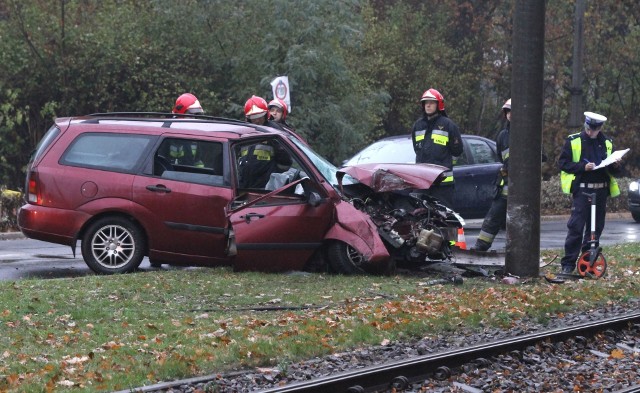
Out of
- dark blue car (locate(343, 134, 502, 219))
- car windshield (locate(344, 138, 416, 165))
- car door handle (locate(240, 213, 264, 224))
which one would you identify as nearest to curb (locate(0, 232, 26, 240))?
car windshield (locate(344, 138, 416, 165))

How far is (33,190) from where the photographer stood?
1293 centimetres

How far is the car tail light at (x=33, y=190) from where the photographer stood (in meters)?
12.9

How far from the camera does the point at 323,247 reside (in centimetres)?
1273

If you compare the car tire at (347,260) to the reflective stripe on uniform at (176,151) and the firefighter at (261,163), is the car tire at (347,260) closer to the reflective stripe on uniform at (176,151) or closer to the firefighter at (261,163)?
the firefighter at (261,163)

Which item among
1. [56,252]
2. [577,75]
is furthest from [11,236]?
[577,75]

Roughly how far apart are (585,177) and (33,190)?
19.7 ft

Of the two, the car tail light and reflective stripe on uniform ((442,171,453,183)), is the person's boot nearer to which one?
reflective stripe on uniform ((442,171,453,183))

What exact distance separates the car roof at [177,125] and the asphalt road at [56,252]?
5.35 feet

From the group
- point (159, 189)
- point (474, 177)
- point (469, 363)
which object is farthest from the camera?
point (474, 177)

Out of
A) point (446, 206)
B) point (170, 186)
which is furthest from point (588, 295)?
point (170, 186)

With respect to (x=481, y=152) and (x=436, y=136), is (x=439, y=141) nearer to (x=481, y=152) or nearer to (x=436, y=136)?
(x=436, y=136)

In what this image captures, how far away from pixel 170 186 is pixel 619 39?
25.7m

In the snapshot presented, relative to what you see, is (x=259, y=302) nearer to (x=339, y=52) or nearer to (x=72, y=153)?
(x=72, y=153)

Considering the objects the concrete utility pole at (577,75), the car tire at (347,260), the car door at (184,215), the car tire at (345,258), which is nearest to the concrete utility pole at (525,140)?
the car tire at (347,260)
